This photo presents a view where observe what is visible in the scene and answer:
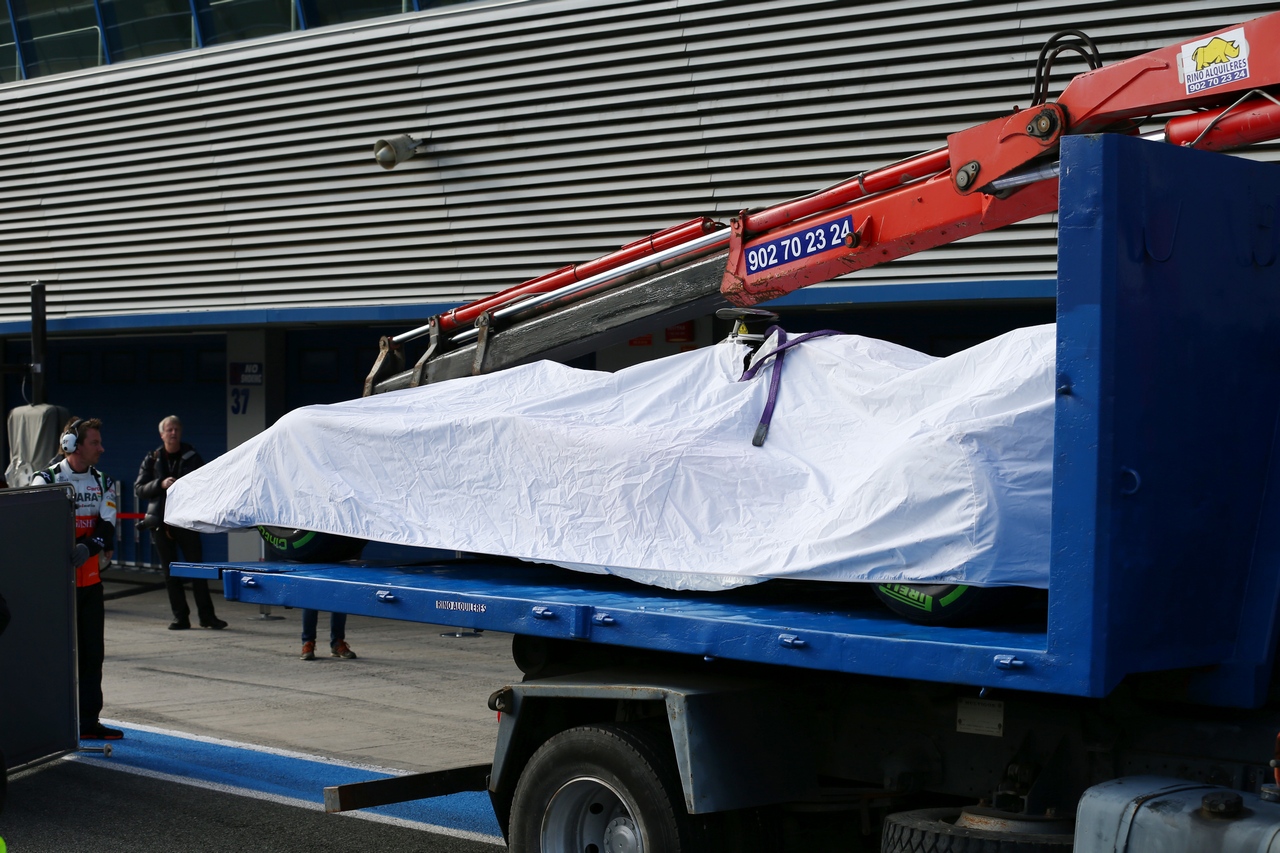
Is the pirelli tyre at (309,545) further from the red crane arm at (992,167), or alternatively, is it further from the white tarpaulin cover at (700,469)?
the red crane arm at (992,167)

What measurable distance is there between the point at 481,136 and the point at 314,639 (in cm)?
532

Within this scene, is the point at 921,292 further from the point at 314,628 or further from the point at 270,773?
the point at 270,773

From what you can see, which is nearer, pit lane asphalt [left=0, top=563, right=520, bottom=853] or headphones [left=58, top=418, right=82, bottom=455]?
pit lane asphalt [left=0, top=563, right=520, bottom=853]

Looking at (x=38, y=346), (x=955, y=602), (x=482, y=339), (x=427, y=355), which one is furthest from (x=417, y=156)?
(x=955, y=602)

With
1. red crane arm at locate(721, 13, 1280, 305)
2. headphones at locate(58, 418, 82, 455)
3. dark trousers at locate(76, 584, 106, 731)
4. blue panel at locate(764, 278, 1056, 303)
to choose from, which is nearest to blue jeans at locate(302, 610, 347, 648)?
headphones at locate(58, 418, 82, 455)

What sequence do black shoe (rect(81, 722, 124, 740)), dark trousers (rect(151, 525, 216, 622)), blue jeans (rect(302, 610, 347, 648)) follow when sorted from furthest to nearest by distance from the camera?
1. dark trousers (rect(151, 525, 216, 622))
2. blue jeans (rect(302, 610, 347, 648))
3. black shoe (rect(81, 722, 124, 740))

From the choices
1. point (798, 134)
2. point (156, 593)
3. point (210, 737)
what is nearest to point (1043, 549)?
point (210, 737)

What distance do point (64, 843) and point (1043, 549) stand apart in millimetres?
4865

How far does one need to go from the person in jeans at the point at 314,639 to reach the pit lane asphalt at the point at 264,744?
110 millimetres

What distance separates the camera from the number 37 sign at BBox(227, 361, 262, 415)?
18125 millimetres

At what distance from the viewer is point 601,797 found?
508 cm

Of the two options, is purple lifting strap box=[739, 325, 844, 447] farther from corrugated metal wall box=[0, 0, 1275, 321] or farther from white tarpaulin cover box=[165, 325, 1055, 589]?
corrugated metal wall box=[0, 0, 1275, 321]

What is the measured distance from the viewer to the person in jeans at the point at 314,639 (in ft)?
39.0

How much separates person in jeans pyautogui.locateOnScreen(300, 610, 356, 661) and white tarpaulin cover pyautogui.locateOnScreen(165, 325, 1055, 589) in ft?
17.0
